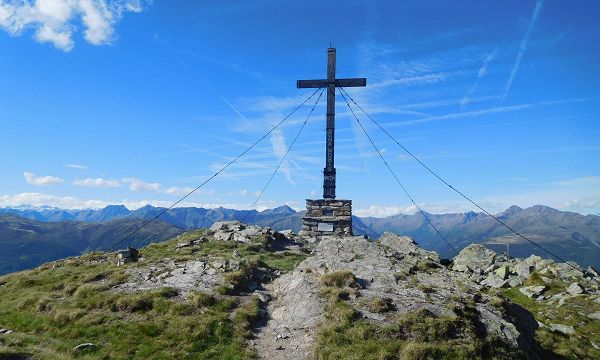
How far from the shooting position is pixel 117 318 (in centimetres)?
1941

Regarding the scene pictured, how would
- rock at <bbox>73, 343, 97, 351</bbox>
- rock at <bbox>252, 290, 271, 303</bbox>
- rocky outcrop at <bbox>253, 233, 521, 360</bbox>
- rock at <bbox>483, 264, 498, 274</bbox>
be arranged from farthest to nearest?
rock at <bbox>483, 264, 498, 274</bbox>, rock at <bbox>252, 290, 271, 303</bbox>, rocky outcrop at <bbox>253, 233, 521, 360</bbox>, rock at <bbox>73, 343, 97, 351</bbox>

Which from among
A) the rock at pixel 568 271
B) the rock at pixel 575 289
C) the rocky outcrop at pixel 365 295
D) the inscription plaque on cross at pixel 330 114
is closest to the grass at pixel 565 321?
the rock at pixel 575 289

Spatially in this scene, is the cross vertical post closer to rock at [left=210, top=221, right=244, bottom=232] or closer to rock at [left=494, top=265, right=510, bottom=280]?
rock at [left=210, top=221, right=244, bottom=232]

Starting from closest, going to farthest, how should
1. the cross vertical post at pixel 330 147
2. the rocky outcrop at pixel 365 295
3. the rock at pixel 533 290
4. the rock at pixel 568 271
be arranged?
1. the rocky outcrop at pixel 365 295
2. the rock at pixel 533 290
3. the rock at pixel 568 271
4. the cross vertical post at pixel 330 147

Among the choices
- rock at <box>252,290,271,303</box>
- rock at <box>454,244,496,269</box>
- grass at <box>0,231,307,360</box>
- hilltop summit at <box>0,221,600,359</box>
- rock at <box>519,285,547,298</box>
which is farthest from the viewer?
rock at <box>454,244,496,269</box>

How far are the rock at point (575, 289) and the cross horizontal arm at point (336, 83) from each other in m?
26.6

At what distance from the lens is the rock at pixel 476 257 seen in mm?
41284

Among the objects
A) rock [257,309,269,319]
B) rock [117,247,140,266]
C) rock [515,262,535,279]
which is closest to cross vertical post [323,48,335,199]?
rock [117,247,140,266]

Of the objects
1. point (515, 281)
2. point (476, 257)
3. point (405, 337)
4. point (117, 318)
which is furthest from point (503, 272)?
point (117, 318)

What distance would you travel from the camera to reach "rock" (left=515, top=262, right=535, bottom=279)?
38275 mm

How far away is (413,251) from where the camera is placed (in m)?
35.2

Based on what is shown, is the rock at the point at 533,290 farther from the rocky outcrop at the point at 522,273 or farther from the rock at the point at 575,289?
the rock at the point at 575,289

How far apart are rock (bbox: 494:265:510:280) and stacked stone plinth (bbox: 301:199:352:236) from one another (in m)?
14.6

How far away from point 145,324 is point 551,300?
3201 centimetres
